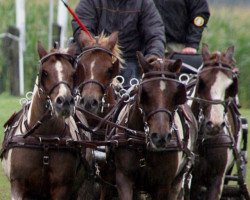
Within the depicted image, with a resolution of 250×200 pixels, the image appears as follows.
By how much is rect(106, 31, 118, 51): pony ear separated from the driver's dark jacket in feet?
2.59

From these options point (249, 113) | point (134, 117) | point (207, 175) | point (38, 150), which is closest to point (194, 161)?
point (207, 175)

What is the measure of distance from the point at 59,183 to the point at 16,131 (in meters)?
0.58

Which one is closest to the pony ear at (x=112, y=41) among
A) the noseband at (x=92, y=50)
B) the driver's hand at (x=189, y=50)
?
the noseband at (x=92, y=50)

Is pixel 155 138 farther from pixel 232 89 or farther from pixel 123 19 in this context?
pixel 123 19

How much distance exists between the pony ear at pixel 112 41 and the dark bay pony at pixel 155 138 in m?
0.57

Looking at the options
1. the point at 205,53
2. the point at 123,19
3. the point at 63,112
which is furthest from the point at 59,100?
the point at 123,19

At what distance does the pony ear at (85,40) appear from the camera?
9039 mm

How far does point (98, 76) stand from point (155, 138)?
1167mm

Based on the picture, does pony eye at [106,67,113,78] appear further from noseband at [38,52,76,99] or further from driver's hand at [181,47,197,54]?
driver's hand at [181,47,197,54]

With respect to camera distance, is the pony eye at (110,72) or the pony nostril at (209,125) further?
the pony eye at (110,72)

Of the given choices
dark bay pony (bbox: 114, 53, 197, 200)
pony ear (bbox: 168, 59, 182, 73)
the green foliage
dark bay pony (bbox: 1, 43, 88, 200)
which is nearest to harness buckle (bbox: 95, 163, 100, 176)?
dark bay pony (bbox: 114, 53, 197, 200)

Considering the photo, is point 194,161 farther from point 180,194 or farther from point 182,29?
point 182,29

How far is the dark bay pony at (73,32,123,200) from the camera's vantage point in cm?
863

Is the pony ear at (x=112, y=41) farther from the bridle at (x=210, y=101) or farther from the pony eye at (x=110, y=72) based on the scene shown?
the bridle at (x=210, y=101)
